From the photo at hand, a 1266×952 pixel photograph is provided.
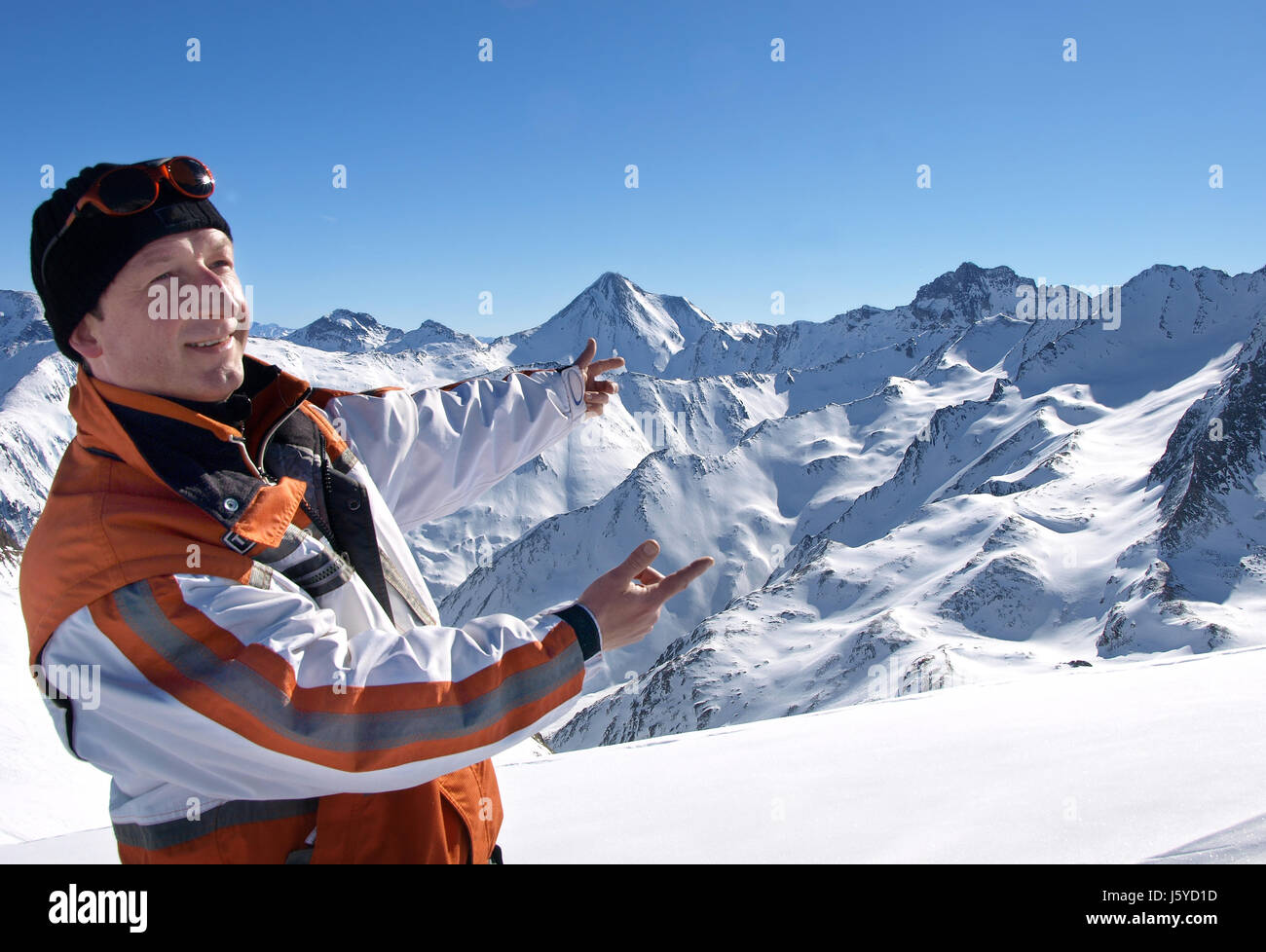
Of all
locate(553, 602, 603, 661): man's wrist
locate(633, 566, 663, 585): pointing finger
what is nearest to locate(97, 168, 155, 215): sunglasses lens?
locate(553, 602, 603, 661): man's wrist

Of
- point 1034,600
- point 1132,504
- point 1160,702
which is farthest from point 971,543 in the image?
point 1160,702

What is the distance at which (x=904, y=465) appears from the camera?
191 metres

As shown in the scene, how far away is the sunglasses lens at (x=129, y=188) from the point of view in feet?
8.94

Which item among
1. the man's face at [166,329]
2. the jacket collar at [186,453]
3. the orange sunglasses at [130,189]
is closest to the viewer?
the jacket collar at [186,453]

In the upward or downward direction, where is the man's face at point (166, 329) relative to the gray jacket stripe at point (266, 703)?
upward

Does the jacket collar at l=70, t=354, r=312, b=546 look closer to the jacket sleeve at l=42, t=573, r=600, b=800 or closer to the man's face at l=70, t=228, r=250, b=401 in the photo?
the man's face at l=70, t=228, r=250, b=401

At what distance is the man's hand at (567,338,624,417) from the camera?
5.60m

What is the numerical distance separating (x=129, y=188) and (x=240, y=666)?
1.83 meters

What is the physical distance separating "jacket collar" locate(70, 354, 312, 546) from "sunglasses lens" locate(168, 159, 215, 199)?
30.1 inches

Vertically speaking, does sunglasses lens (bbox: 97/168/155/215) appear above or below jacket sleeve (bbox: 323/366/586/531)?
above

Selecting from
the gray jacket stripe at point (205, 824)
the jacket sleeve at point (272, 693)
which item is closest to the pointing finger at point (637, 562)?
the jacket sleeve at point (272, 693)

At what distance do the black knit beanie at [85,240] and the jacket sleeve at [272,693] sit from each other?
1.08 meters

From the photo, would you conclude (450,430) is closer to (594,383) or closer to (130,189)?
(594,383)

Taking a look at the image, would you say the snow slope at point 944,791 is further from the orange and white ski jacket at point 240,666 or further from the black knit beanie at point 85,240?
the black knit beanie at point 85,240
